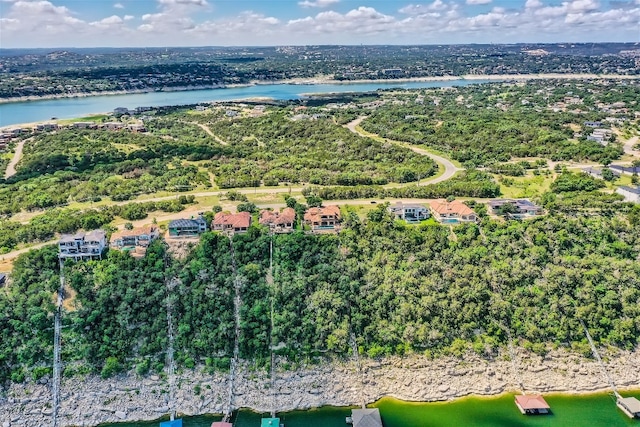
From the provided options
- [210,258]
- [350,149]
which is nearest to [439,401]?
[210,258]

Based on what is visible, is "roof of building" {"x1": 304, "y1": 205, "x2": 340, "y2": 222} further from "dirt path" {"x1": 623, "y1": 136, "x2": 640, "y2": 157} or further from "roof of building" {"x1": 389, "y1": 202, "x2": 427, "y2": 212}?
"dirt path" {"x1": 623, "y1": 136, "x2": 640, "y2": 157}

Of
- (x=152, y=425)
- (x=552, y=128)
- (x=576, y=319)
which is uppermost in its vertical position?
(x=552, y=128)

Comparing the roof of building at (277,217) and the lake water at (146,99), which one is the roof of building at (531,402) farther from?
the lake water at (146,99)

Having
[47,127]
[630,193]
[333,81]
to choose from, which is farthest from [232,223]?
[333,81]

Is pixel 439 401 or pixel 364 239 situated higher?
pixel 364 239

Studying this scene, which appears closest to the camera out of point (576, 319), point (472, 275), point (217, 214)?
point (576, 319)

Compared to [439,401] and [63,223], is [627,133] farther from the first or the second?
[63,223]

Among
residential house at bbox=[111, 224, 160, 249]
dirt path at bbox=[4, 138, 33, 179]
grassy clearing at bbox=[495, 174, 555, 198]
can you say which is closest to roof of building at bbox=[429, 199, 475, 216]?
grassy clearing at bbox=[495, 174, 555, 198]
